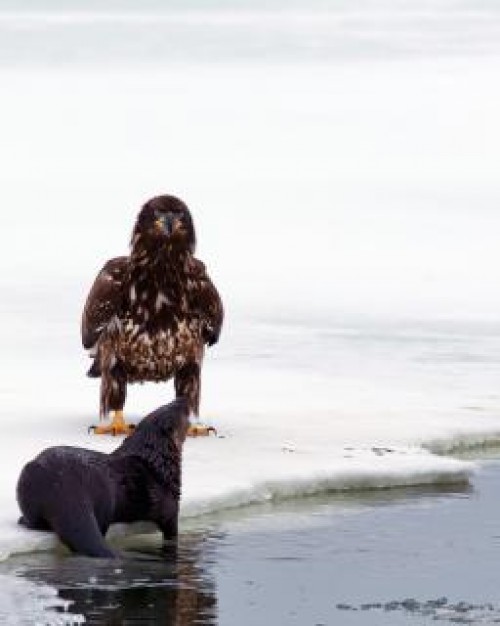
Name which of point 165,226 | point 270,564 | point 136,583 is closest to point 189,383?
point 165,226

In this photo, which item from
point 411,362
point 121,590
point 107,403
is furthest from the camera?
point 411,362

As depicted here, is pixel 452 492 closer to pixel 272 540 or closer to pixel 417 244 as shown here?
pixel 272 540

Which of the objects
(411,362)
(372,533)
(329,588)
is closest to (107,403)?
(372,533)

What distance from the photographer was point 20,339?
66.3ft

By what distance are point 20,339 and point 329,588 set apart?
1174cm

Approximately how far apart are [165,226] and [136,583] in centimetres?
400

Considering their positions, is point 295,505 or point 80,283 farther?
point 80,283

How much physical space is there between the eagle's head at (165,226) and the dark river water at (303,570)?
2.26 metres

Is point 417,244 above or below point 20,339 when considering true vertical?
above

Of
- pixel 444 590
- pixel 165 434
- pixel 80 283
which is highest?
pixel 80 283

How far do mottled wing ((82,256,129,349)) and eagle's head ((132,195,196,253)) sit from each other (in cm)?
23

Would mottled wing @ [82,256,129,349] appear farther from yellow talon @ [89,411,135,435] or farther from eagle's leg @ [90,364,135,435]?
yellow talon @ [89,411,135,435]

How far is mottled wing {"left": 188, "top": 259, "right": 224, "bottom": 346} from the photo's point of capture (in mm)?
12719

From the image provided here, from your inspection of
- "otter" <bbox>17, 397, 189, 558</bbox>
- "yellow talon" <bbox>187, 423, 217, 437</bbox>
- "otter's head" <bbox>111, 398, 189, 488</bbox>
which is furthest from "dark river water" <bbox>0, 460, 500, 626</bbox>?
"yellow talon" <bbox>187, 423, 217, 437</bbox>
